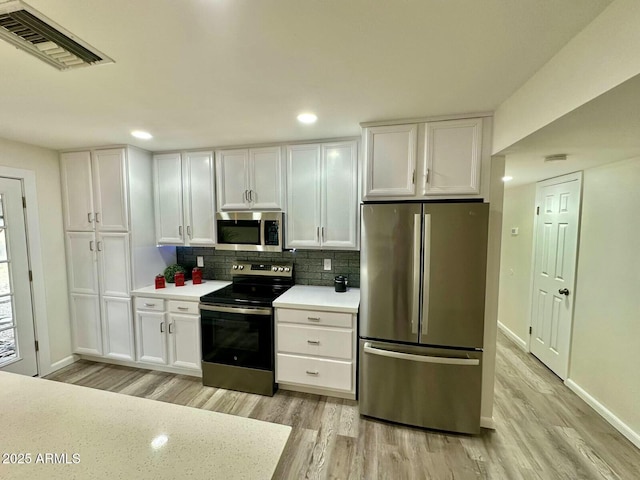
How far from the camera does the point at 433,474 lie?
179 centimetres

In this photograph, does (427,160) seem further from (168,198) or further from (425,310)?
(168,198)

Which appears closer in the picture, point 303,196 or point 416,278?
point 416,278

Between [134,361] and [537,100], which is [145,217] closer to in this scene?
[134,361]

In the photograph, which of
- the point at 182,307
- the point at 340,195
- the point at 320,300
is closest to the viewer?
the point at 320,300

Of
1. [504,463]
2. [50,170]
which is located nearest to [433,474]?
[504,463]

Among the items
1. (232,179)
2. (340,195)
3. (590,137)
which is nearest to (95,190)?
(232,179)

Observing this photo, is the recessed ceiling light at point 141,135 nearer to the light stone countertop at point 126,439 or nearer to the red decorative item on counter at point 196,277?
the red decorative item on counter at point 196,277

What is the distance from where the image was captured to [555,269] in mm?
2959

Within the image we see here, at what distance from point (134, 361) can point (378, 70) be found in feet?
11.7

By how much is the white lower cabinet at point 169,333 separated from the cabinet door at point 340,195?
60.2 inches

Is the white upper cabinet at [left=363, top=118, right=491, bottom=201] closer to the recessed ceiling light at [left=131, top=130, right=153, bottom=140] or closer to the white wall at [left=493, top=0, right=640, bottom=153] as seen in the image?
the white wall at [left=493, top=0, right=640, bottom=153]

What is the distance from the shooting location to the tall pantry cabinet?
2.87m

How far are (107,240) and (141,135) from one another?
4.08ft

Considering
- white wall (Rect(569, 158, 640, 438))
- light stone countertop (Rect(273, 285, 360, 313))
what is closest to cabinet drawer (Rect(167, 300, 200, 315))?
light stone countertop (Rect(273, 285, 360, 313))
